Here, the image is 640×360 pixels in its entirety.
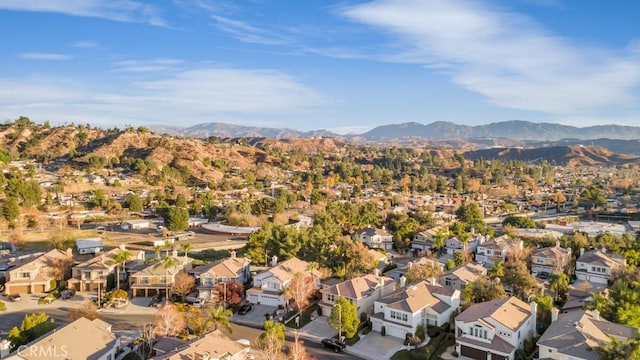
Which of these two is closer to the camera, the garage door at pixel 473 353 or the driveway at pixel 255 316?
the garage door at pixel 473 353

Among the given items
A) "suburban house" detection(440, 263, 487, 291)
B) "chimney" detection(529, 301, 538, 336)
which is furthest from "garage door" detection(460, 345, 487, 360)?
"suburban house" detection(440, 263, 487, 291)

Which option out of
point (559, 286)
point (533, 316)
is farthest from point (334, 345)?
point (559, 286)

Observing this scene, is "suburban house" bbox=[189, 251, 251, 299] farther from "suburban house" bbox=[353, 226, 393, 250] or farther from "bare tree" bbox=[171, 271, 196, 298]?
"suburban house" bbox=[353, 226, 393, 250]

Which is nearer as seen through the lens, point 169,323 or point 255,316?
point 169,323

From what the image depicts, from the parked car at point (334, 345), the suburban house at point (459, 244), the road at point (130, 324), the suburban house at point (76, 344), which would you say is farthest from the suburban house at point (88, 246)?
the suburban house at point (459, 244)

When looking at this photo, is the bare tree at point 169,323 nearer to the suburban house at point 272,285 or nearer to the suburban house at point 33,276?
the suburban house at point 272,285

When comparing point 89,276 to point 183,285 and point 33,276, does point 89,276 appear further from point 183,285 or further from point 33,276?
point 183,285
